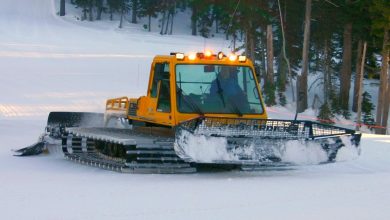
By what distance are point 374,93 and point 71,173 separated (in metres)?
36.3

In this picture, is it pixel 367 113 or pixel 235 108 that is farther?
pixel 367 113

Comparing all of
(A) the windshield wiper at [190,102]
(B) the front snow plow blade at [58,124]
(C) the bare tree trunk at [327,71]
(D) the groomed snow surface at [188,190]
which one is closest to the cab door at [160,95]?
(A) the windshield wiper at [190,102]

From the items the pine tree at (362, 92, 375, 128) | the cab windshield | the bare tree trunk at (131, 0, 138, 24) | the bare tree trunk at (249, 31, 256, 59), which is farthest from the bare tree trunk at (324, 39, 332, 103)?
the bare tree trunk at (131, 0, 138, 24)

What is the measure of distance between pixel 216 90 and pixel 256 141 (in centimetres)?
159

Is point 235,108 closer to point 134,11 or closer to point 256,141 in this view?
point 256,141

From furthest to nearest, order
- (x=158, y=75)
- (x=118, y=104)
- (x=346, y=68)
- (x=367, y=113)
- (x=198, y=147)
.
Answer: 1. (x=346, y=68)
2. (x=367, y=113)
3. (x=118, y=104)
4. (x=158, y=75)
5. (x=198, y=147)

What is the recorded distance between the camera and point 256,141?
1273cm

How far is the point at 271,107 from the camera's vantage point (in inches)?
1425

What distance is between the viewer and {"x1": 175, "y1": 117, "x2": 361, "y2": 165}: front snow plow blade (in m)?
12.3

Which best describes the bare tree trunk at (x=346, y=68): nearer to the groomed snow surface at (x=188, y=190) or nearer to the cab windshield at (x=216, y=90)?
the groomed snow surface at (x=188, y=190)

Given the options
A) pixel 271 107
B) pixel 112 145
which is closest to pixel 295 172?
pixel 112 145

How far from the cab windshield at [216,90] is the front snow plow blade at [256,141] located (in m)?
0.88

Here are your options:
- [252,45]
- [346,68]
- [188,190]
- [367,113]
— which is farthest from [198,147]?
[252,45]

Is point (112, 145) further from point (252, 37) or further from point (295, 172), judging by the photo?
point (252, 37)
